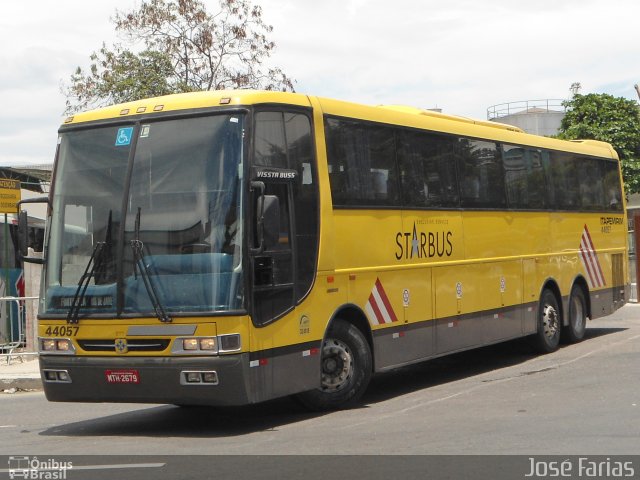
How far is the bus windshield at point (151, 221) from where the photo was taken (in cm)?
952

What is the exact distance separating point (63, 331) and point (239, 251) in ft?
7.02

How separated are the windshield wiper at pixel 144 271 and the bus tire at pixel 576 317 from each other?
9.93m

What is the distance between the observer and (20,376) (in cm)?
1527

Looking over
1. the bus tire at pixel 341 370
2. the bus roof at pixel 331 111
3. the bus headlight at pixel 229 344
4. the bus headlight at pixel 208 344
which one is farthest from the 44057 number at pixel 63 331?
the bus tire at pixel 341 370

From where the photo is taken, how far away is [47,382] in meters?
10.3

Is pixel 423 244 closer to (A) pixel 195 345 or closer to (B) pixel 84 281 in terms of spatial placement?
(A) pixel 195 345

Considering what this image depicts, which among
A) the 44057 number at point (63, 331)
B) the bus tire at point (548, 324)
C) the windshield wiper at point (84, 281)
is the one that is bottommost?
the bus tire at point (548, 324)

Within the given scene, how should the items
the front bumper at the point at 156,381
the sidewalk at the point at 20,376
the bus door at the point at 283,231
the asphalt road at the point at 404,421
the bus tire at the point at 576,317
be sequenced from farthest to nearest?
1. the bus tire at the point at 576,317
2. the sidewalk at the point at 20,376
3. the bus door at the point at 283,231
4. the front bumper at the point at 156,381
5. the asphalt road at the point at 404,421

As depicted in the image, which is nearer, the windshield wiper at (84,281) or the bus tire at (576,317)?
the windshield wiper at (84,281)

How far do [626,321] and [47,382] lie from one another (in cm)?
1567

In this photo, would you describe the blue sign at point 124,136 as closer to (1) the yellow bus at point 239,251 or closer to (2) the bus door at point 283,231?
(1) the yellow bus at point 239,251

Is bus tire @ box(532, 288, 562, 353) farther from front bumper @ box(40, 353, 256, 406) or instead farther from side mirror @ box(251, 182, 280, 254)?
front bumper @ box(40, 353, 256, 406)

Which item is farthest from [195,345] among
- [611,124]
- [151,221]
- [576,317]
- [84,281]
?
[611,124]

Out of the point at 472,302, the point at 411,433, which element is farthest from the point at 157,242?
the point at 472,302
